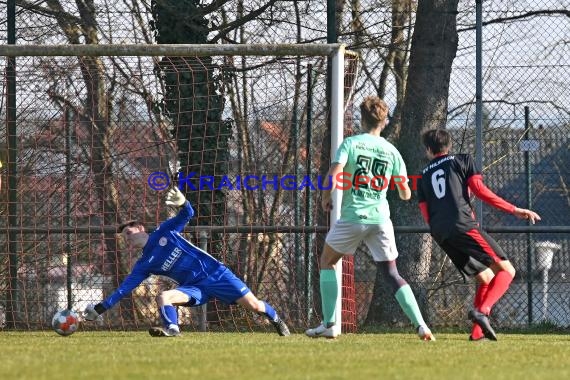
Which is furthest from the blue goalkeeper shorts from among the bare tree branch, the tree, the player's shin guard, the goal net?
the bare tree branch

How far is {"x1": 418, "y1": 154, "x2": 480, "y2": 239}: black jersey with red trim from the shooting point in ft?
29.4

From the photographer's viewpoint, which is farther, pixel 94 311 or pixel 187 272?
pixel 187 272

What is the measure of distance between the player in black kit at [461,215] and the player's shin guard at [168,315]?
2114mm

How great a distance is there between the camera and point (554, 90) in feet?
39.0

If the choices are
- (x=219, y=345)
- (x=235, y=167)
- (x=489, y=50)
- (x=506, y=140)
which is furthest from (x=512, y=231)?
(x=219, y=345)

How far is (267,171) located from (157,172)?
3.71 ft

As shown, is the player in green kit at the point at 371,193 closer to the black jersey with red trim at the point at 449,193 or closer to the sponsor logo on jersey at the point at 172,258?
the black jersey with red trim at the point at 449,193

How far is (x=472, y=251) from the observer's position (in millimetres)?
9016

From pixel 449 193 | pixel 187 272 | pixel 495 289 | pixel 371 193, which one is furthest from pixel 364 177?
pixel 187 272

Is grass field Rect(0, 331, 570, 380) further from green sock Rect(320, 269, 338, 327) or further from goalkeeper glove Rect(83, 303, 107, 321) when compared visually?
goalkeeper glove Rect(83, 303, 107, 321)

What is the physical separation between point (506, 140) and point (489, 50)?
38.3 inches

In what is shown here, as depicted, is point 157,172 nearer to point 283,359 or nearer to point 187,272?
point 187,272

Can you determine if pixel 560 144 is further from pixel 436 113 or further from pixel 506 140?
pixel 436 113

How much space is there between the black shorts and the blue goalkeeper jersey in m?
1.90
